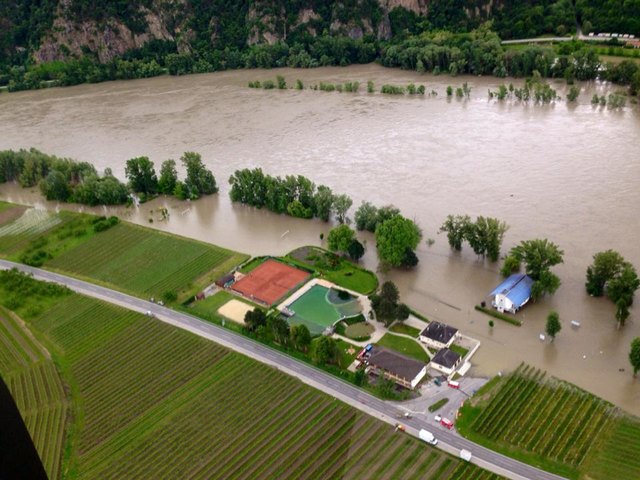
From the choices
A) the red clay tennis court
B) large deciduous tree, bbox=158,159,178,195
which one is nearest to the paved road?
the red clay tennis court

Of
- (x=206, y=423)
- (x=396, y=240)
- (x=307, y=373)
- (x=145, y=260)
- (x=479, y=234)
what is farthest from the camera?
(x=145, y=260)

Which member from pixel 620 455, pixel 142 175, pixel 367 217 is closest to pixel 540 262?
pixel 367 217

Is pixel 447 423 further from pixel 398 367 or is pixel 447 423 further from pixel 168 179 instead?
pixel 168 179

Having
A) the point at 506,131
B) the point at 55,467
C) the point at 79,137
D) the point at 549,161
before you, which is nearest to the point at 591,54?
the point at 506,131

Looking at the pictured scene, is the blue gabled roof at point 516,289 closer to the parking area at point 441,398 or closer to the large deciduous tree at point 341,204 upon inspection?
the parking area at point 441,398

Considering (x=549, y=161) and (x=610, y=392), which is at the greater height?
(x=549, y=161)

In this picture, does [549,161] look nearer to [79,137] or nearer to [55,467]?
[55,467]

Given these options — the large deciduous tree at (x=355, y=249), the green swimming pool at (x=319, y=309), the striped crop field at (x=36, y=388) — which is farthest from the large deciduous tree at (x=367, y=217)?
the striped crop field at (x=36, y=388)
